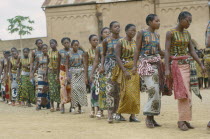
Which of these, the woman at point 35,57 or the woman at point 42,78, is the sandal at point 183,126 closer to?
the woman at point 42,78

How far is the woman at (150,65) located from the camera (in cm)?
657

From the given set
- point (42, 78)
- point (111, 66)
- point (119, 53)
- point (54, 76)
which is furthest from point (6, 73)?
point (119, 53)

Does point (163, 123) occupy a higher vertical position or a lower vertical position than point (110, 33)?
lower

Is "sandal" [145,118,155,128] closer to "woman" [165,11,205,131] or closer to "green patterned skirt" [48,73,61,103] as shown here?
"woman" [165,11,205,131]

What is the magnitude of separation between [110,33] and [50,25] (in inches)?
887

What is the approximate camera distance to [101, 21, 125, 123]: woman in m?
7.84

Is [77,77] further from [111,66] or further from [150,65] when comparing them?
[150,65]

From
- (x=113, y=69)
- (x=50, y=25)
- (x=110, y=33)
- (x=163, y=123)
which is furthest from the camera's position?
(x=50, y=25)

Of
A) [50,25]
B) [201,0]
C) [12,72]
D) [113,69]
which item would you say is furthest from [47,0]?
[113,69]

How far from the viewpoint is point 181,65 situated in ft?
20.8

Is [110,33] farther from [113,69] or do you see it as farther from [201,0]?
[201,0]

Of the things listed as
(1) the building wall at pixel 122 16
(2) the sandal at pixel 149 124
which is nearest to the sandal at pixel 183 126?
(2) the sandal at pixel 149 124

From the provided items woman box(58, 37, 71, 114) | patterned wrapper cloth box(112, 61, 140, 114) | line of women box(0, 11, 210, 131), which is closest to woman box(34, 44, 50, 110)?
line of women box(0, 11, 210, 131)

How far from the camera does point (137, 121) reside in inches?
300
